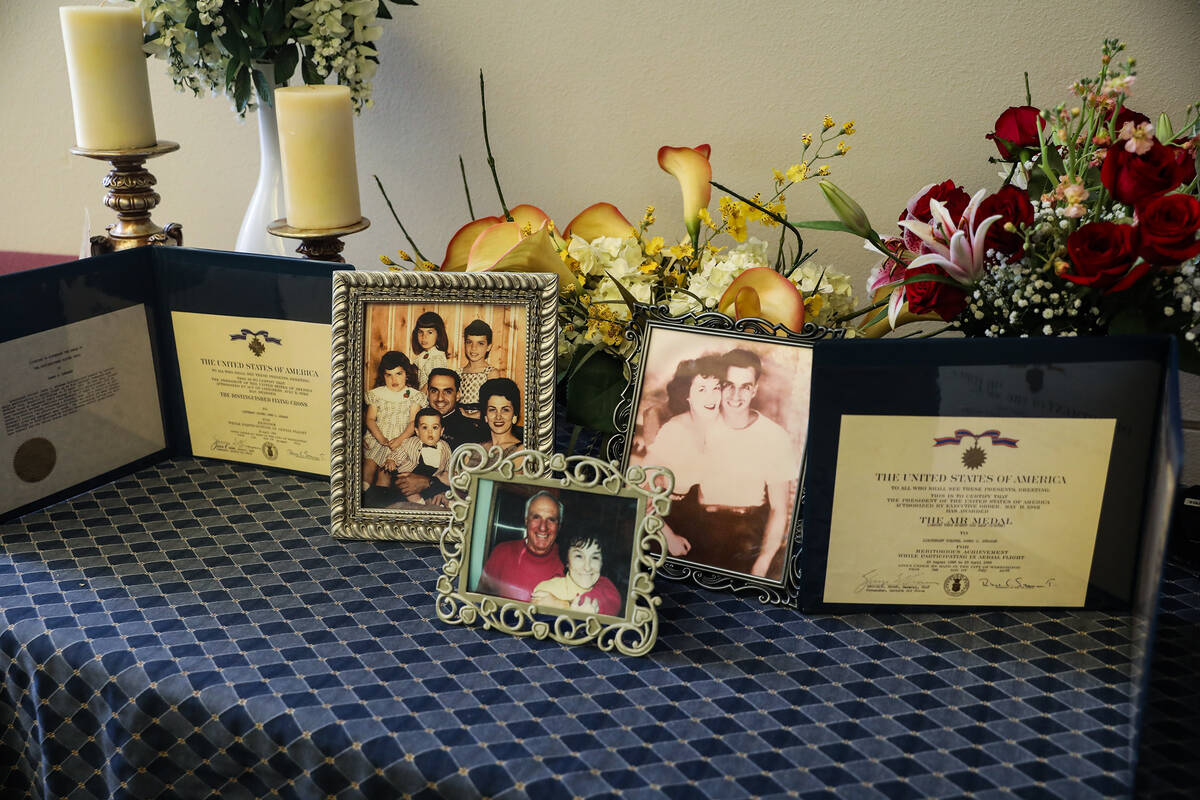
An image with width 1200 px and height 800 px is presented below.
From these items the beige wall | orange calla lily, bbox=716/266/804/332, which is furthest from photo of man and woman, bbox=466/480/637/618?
the beige wall

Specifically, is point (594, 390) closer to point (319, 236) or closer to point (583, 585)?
point (583, 585)

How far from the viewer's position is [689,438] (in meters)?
0.85

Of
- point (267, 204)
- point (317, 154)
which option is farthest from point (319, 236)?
point (267, 204)

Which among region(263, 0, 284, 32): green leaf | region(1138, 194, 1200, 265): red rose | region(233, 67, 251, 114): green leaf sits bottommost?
region(1138, 194, 1200, 265): red rose

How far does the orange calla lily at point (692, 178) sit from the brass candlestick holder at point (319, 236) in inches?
13.7

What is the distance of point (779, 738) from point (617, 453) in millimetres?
319

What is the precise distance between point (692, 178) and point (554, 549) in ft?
1.40

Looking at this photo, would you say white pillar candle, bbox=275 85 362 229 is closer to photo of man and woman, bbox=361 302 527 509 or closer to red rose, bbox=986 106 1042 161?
photo of man and woman, bbox=361 302 527 509

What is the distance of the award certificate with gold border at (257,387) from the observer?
99 cm

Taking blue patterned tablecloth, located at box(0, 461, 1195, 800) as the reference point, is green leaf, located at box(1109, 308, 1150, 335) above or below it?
above

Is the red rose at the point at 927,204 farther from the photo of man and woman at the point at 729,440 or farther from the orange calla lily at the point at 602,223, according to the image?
the orange calla lily at the point at 602,223

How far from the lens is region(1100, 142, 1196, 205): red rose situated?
712 millimetres

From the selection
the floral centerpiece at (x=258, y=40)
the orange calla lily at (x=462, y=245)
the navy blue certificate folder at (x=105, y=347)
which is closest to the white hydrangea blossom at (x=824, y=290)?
A: the orange calla lily at (x=462, y=245)

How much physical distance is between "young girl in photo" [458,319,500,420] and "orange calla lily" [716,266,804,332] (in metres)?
0.22
